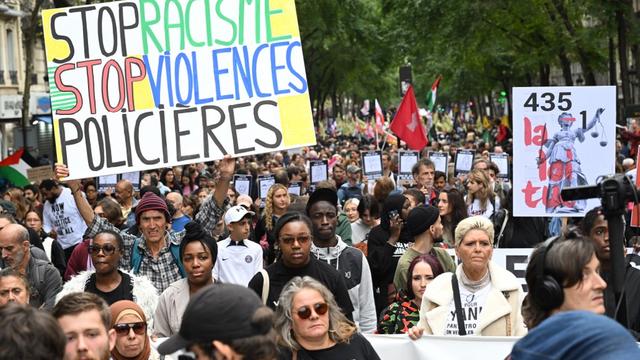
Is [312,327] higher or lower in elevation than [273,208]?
lower

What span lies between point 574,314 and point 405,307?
466cm

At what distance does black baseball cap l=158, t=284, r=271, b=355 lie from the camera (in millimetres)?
3383

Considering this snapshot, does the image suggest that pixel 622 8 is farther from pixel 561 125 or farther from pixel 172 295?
pixel 172 295

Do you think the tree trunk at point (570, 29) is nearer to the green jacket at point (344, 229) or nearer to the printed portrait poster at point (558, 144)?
the green jacket at point (344, 229)

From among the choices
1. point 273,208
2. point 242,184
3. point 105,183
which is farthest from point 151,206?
point 105,183

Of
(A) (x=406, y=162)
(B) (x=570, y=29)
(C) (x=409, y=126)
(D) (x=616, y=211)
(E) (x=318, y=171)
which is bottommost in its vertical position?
(E) (x=318, y=171)

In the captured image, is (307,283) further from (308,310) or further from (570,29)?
(570,29)

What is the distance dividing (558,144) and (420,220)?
1698mm

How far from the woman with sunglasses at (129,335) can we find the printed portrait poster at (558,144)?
425 cm

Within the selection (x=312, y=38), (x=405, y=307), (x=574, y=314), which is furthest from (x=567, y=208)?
(x=312, y=38)

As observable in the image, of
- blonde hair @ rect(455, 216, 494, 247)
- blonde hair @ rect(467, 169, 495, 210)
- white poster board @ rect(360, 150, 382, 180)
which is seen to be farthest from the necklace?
white poster board @ rect(360, 150, 382, 180)

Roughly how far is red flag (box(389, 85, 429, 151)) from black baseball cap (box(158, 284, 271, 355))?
1615 cm

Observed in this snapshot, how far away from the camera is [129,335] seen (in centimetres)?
602

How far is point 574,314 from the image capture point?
122 inches
